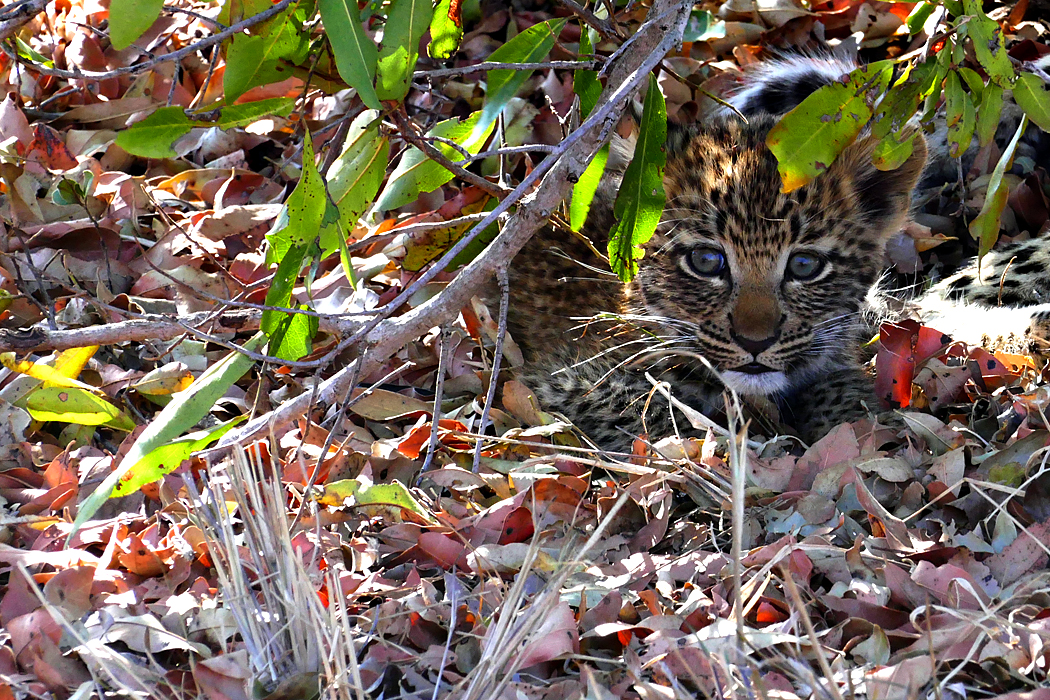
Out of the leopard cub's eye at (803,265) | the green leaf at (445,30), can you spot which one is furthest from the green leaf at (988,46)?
the green leaf at (445,30)

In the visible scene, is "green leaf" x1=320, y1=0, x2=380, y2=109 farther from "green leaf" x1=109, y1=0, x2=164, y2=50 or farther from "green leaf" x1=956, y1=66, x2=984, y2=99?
"green leaf" x1=956, y1=66, x2=984, y2=99

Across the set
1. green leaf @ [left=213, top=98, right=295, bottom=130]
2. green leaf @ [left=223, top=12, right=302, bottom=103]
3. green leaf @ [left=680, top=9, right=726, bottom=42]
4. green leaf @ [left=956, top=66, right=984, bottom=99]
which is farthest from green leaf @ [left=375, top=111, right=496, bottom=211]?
green leaf @ [left=680, top=9, right=726, bottom=42]

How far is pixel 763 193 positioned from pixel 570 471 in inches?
47.0

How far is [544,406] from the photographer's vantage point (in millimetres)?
3580

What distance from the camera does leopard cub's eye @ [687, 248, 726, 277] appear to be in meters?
3.47

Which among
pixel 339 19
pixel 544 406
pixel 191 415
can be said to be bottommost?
pixel 544 406

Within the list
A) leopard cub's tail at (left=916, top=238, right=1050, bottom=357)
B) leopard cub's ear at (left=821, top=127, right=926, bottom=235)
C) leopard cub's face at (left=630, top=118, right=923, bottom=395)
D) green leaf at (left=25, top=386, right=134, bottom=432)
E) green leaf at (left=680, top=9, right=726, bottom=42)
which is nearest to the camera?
green leaf at (left=25, top=386, right=134, bottom=432)

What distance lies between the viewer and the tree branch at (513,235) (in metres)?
2.67

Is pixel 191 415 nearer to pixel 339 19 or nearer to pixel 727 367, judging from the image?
pixel 339 19

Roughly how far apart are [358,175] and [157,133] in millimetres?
515

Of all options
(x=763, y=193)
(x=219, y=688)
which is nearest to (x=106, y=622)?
(x=219, y=688)

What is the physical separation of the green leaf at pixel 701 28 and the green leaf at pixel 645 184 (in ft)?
4.96

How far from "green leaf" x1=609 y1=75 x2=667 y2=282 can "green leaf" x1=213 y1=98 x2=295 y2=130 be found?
3.15 feet

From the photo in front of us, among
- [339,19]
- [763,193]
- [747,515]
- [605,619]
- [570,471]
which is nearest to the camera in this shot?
[339,19]
